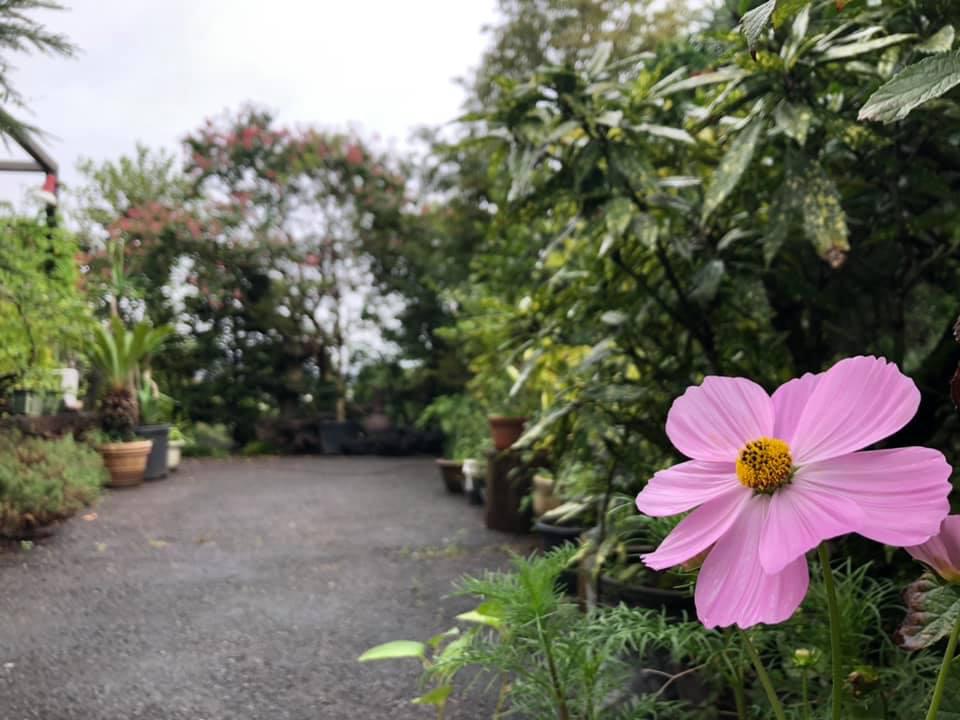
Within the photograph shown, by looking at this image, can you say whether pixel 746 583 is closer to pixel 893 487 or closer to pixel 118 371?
pixel 893 487

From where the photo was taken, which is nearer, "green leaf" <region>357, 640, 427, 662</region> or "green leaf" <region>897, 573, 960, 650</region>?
"green leaf" <region>897, 573, 960, 650</region>

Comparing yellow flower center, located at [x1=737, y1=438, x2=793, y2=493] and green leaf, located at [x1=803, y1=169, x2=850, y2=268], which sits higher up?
green leaf, located at [x1=803, y1=169, x2=850, y2=268]

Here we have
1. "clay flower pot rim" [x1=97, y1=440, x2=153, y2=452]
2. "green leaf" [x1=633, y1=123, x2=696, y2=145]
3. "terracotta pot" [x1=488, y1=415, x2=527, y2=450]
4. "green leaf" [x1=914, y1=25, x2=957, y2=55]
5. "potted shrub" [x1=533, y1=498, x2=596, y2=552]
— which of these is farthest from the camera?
"clay flower pot rim" [x1=97, y1=440, x2=153, y2=452]

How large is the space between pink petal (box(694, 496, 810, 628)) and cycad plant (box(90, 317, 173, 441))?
17.4 ft

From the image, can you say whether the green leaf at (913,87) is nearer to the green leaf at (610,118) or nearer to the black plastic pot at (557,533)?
the green leaf at (610,118)

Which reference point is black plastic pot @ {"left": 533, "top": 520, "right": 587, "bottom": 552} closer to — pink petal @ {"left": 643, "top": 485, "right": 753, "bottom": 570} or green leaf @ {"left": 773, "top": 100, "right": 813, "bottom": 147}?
green leaf @ {"left": 773, "top": 100, "right": 813, "bottom": 147}

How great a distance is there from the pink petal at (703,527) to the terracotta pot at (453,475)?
14.4ft

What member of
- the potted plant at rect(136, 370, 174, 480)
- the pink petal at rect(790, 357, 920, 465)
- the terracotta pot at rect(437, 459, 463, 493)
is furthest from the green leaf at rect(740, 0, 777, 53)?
the potted plant at rect(136, 370, 174, 480)

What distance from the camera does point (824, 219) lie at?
1.01 m

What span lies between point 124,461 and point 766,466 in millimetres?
5060

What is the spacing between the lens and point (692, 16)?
1.68 meters

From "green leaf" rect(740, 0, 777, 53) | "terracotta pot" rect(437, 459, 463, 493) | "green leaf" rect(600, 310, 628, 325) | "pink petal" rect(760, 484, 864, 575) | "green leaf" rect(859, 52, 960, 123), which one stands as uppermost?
"green leaf" rect(740, 0, 777, 53)

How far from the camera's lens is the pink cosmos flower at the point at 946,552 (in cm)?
35

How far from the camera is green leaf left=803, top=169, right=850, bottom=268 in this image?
3.23 feet
